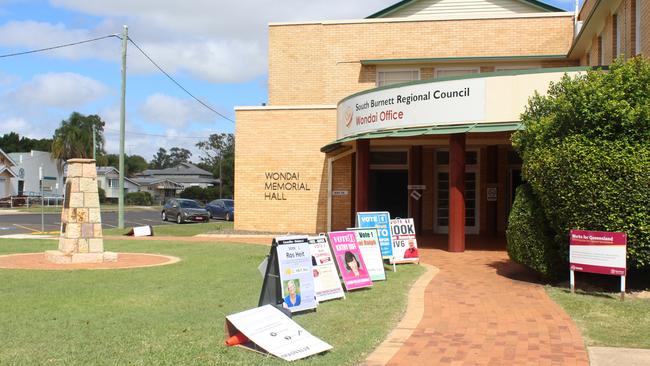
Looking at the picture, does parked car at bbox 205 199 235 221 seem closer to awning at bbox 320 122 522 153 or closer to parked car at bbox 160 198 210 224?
parked car at bbox 160 198 210 224

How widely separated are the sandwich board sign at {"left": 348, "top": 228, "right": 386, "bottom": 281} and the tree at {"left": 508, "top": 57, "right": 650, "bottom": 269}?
9.86 feet

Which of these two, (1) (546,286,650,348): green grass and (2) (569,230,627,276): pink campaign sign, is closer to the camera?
(1) (546,286,650,348): green grass

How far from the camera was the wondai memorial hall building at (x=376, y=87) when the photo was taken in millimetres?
22828

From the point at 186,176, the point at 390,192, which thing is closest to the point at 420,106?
the point at 390,192

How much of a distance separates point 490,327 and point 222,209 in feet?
113

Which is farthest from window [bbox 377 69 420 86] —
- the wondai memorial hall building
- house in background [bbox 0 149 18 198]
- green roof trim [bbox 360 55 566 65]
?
house in background [bbox 0 149 18 198]

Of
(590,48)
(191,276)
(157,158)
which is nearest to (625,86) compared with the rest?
(191,276)

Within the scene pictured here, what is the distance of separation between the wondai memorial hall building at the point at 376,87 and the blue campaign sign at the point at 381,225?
5798 mm

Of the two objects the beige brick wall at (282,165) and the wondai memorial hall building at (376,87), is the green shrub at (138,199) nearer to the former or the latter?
the wondai memorial hall building at (376,87)

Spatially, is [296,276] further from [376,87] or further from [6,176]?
[6,176]

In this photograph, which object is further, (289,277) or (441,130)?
(441,130)

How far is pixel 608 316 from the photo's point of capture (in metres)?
8.56

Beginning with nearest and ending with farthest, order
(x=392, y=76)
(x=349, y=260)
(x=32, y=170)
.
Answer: (x=349, y=260)
(x=392, y=76)
(x=32, y=170)

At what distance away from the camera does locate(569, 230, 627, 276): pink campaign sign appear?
9656 millimetres
